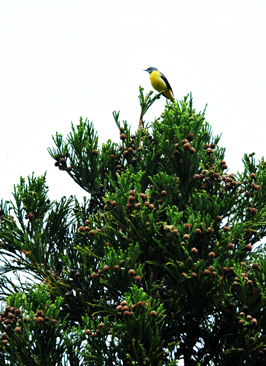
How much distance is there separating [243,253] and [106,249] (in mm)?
1648

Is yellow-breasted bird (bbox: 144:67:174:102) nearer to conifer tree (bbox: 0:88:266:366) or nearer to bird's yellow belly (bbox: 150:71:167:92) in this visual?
bird's yellow belly (bbox: 150:71:167:92)

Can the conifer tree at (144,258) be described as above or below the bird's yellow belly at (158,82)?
below

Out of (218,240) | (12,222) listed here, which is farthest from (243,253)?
(12,222)

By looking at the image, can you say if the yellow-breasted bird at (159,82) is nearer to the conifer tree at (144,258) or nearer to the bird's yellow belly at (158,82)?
the bird's yellow belly at (158,82)

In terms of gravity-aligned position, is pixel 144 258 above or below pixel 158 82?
below

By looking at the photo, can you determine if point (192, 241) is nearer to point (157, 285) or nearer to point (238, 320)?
point (157, 285)

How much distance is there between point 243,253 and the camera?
235 inches

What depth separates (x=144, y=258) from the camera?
5836 millimetres

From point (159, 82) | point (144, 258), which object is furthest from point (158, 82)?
point (144, 258)

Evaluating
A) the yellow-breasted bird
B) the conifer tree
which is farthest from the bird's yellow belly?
the conifer tree

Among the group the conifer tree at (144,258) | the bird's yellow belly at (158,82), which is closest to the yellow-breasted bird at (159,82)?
the bird's yellow belly at (158,82)

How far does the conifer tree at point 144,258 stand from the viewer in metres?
5.14

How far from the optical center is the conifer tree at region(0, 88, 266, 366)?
5141mm

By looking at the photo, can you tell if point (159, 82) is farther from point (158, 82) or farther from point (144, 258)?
point (144, 258)
